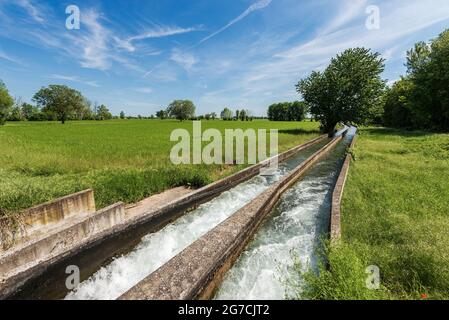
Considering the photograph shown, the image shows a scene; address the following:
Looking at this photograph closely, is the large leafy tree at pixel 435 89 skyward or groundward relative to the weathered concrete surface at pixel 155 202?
skyward

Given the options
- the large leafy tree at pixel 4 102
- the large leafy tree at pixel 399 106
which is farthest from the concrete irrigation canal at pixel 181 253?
the large leafy tree at pixel 4 102

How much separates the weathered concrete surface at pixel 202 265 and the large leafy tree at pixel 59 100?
77.9 meters

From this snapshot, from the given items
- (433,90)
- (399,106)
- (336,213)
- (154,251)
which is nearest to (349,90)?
(433,90)

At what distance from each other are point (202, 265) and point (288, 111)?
118188 millimetres

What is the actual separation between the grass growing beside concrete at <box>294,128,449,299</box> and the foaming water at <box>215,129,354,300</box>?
71cm

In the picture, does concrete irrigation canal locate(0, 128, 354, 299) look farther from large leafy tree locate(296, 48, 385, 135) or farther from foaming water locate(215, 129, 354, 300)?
large leafy tree locate(296, 48, 385, 135)

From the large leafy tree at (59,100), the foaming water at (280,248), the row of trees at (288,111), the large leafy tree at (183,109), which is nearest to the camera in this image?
the foaming water at (280,248)

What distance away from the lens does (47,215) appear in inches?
217

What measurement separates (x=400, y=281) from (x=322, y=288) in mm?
1419

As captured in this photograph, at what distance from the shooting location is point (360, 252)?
4.02 metres

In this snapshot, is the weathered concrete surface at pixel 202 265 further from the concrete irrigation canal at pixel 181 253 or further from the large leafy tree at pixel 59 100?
Result: the large leafy tree at pixel 59 100

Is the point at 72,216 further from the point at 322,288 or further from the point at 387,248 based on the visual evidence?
the point at 387,248

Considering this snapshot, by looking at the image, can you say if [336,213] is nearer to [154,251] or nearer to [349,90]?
[154,251]

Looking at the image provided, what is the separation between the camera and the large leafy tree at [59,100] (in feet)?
215
